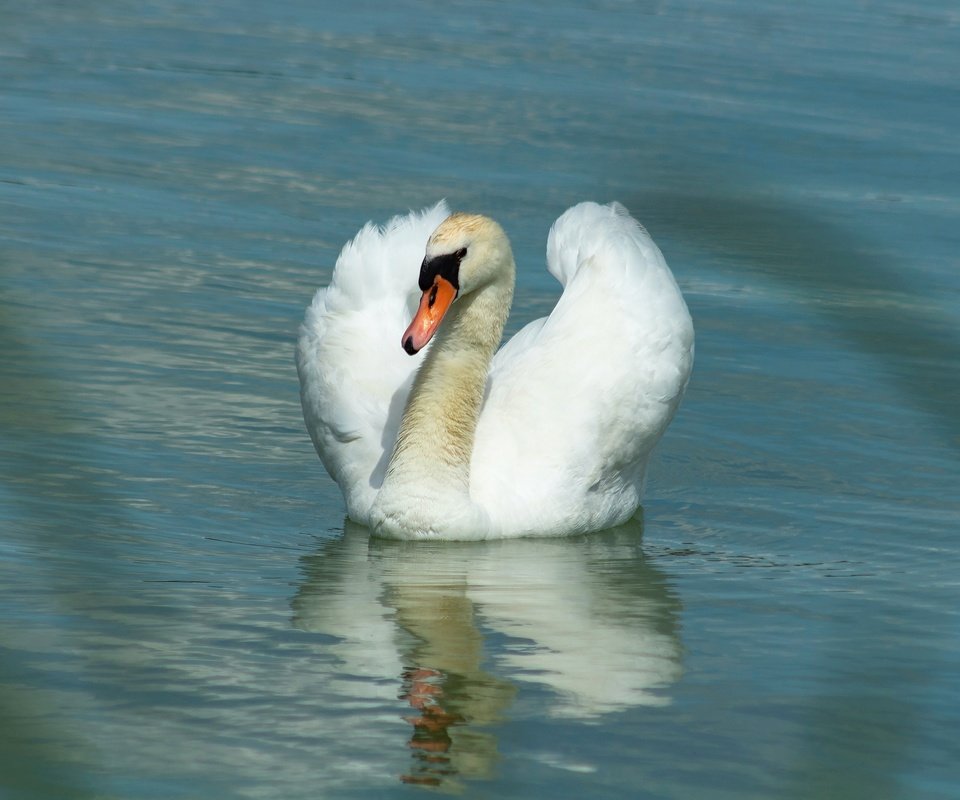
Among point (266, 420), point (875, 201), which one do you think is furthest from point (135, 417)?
point (875, 201)

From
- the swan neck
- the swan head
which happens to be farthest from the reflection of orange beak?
the swan neck

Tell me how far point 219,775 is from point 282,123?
459 inches

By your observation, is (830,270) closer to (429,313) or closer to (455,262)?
(429,313)

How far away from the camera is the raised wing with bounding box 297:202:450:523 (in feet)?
24.6

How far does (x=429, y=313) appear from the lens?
6.76m

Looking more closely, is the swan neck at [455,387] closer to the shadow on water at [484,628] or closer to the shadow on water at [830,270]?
the shadow on water at [484,628]

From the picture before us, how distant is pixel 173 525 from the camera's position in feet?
22.6

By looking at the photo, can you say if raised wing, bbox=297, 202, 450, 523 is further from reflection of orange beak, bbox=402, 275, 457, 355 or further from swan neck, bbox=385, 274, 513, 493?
reflection of orange beak, bbox=402, 275, 457, 355

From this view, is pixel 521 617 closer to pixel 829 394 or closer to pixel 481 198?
pixel 829 394

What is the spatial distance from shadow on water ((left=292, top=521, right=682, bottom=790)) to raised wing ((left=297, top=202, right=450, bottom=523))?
11.7 inches

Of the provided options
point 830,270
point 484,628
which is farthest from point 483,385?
point 830,270

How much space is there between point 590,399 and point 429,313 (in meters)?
0.90

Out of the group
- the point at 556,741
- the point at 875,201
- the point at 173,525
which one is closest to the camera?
the point at 556,741

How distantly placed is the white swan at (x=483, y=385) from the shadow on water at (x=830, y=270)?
5568 mm
